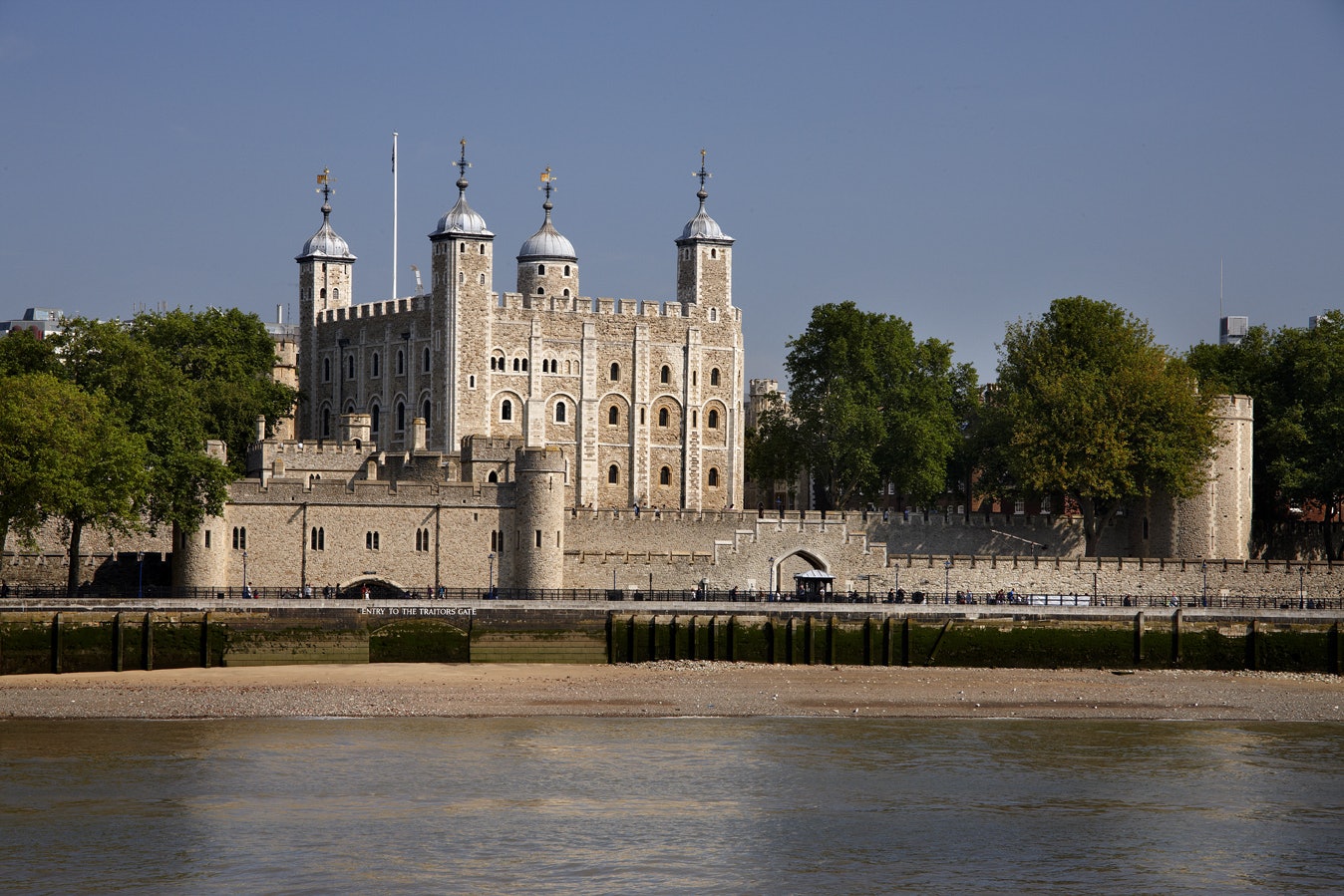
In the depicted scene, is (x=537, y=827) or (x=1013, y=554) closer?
(x=537, y=827)

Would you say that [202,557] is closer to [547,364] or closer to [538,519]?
[538,519]

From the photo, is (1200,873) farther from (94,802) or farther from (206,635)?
(206,635)

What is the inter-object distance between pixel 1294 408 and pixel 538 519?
1156 inches

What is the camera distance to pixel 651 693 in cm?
4503

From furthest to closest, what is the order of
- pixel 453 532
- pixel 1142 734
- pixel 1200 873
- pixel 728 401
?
pixel 728 401 < pixel 453 532 < pixel 1142 734 < pixel 1200 873

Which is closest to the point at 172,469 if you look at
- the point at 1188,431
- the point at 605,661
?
the point at 605,661

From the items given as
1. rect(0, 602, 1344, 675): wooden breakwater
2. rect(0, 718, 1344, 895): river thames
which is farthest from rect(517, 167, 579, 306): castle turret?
rect(0, 718, 1344, 895): river thames

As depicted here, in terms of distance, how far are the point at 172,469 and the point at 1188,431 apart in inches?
1300

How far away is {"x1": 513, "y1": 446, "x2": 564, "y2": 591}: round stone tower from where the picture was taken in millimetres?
59000

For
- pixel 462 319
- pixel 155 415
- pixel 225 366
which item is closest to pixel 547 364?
pixel 462 319

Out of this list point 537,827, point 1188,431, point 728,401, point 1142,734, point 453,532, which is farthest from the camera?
point 728,401

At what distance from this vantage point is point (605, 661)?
49875mm

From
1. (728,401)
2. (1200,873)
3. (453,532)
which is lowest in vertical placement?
(1200,873)

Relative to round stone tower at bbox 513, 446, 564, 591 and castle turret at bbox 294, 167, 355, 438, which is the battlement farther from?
round stone tower at bbox 513, 446, 564, 591
